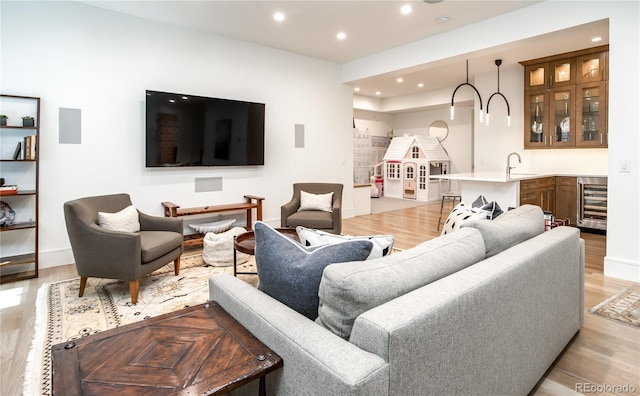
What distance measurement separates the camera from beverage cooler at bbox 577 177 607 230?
5.44 m

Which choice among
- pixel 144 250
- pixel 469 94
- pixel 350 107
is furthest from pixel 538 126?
pixel 144 250

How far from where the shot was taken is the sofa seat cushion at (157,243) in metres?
3.10

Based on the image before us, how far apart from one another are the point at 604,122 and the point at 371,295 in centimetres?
619

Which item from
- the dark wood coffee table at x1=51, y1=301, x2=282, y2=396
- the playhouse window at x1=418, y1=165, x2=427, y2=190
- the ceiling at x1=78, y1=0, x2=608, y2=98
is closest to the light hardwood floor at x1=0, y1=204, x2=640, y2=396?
the dark wood coffee table at x1=51, y1=301, x2=282, y2=396

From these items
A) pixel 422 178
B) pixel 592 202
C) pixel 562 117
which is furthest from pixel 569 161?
pixel 422 178

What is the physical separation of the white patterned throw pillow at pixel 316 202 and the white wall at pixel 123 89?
2.93 ft

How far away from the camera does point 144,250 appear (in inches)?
121

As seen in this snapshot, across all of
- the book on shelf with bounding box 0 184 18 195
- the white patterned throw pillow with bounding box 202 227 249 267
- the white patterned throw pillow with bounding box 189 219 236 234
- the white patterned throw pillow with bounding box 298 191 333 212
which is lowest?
the white patterned throw pillow with bounding box 202 227 249 267

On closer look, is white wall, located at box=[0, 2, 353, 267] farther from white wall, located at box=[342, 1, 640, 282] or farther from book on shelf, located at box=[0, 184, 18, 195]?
white wall, located at box=[342, 1, 640, 282]

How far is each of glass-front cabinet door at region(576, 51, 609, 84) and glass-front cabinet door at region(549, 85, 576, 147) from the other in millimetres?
214

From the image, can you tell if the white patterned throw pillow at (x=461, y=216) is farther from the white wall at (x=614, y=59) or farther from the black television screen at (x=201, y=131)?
the black television screen at (x=201, y=131)

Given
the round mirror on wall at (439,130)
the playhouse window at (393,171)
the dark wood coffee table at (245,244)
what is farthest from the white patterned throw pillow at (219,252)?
the round mirror on wall at (439,130)

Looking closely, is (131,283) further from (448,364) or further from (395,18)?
(395,18)

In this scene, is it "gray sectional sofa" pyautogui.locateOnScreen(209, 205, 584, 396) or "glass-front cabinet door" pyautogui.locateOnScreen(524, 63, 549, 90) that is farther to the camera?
"glass-front cabinet door" pyautogui.locateOnScreen(524, 63, 549, 90)
